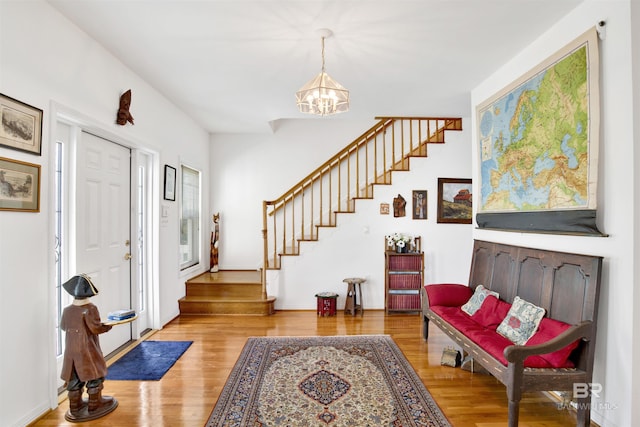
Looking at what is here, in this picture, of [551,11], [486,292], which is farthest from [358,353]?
[551,11]

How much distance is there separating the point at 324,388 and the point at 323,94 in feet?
7.86

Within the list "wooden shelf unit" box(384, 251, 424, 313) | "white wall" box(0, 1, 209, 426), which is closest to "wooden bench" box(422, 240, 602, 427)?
"wooden shelf unit" box(384, 251, 424, 313)

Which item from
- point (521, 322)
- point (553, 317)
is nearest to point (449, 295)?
point (521, 322)

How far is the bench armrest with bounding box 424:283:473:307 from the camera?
12.8 feet

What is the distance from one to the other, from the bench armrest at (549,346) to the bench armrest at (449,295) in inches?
63.1

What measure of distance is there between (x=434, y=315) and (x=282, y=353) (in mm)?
1658

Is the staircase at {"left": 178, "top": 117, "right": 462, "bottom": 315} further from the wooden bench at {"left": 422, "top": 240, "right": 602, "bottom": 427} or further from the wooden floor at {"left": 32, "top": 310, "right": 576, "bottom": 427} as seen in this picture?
the wooden bench at {"left": 422, "top": 240, "right": 602, "bottom": 427}

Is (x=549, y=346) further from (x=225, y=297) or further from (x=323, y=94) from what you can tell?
(x=225, y=297)

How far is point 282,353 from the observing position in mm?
3678

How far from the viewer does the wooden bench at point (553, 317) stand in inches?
89.6

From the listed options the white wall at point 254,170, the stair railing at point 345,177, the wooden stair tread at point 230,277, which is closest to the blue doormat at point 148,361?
the wooden stair tread at point 230,277

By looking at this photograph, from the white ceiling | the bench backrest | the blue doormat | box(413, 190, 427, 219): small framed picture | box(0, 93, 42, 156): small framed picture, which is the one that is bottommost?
the blue doormat

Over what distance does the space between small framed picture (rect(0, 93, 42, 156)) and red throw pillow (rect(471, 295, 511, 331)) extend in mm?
3854

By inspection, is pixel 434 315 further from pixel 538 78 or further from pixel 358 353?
pixel 538 78
